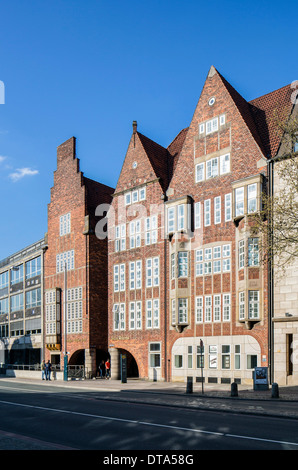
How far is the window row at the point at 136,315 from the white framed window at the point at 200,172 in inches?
373

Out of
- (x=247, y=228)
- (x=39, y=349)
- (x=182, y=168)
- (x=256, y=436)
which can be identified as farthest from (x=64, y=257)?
(x=256, y=436)

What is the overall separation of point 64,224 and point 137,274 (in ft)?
37.7

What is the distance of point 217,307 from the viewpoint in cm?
3341

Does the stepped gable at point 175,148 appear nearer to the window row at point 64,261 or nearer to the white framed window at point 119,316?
the white framed window at point 119,316

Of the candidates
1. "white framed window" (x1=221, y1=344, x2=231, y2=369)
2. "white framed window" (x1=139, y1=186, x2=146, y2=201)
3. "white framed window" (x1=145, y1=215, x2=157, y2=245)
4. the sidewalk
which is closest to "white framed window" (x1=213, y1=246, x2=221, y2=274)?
"white framed window" (x1=221, y1=344, x2=231, y2=369)

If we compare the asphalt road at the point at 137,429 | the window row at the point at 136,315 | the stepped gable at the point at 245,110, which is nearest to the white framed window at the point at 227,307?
the window row at the point at 136,315

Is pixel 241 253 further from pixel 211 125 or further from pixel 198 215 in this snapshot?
pixel 211 125

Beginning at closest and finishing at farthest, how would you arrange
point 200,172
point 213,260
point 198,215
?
point 213,260, point 198,215, point 200,172

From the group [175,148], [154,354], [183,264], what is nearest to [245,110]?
[175,148]

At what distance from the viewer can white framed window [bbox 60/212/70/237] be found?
47.3 m

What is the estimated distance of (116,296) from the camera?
41.3 meters

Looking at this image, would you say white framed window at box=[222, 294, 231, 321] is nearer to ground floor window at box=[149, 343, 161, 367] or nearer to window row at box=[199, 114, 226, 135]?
ground floor window at box=[149, 343, 161, 367]
